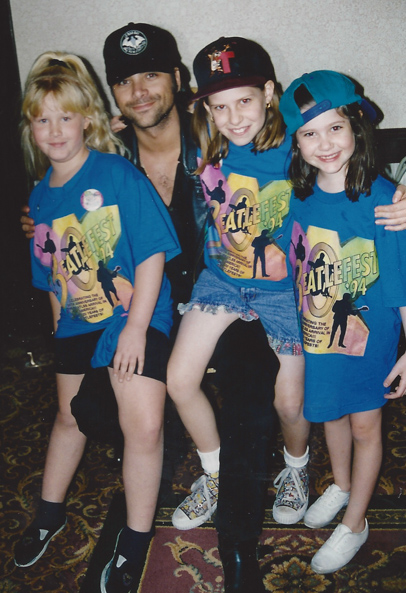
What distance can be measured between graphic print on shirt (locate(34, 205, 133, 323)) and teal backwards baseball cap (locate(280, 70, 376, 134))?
21.5 inches

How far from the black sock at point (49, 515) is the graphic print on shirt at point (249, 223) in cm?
90

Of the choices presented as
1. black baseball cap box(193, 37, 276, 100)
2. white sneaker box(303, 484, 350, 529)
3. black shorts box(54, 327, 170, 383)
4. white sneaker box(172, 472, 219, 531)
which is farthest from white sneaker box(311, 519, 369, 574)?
black baseball cap box(193, 37, 276, 100)

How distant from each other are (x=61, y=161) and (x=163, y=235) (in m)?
0.38

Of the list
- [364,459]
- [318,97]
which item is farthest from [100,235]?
[364,459]

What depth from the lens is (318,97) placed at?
126cm

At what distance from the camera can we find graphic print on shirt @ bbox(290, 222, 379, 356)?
130cm

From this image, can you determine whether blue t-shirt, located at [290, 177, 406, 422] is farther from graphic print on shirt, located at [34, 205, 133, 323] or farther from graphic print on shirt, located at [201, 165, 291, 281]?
graphic print on shirt, located at [34, 205, 133, 323]

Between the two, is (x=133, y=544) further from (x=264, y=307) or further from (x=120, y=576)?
(x=264, y=307)

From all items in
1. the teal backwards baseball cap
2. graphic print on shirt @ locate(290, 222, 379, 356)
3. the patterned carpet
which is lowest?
the patterned carpet

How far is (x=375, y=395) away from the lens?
53.0 inches

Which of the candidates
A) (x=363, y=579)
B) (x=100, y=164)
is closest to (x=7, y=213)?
(x=100, y=164)

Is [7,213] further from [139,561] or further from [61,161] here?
[139,561]

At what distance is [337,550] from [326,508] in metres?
Result: 0.16

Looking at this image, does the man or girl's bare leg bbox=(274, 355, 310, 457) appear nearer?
the man
